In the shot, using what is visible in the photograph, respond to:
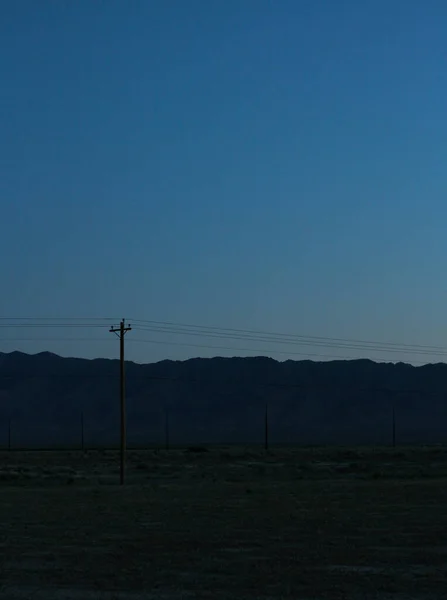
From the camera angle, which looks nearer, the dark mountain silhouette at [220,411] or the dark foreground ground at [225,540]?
the dark foreground ground at [225,540]

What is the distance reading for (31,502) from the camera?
41.8m

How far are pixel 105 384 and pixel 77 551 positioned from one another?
175672 millimetres

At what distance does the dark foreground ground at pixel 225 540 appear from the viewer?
1908 cm

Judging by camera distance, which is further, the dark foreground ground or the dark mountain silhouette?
the dark mountain silhouette

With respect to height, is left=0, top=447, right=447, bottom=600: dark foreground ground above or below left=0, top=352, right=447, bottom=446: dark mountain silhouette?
below

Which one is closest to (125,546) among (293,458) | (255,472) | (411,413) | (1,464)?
(255,472)

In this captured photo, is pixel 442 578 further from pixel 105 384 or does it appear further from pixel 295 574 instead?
pixel 105 384

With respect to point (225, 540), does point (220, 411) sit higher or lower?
higher

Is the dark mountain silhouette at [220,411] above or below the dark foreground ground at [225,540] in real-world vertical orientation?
above

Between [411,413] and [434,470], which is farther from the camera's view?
[411,413]

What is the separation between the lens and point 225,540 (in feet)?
86.0

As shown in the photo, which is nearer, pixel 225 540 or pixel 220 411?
pixel 225 540

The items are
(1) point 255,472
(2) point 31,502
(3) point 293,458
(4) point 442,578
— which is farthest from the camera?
(3) point 293,458

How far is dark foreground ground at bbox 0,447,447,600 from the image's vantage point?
19078 millimetres
